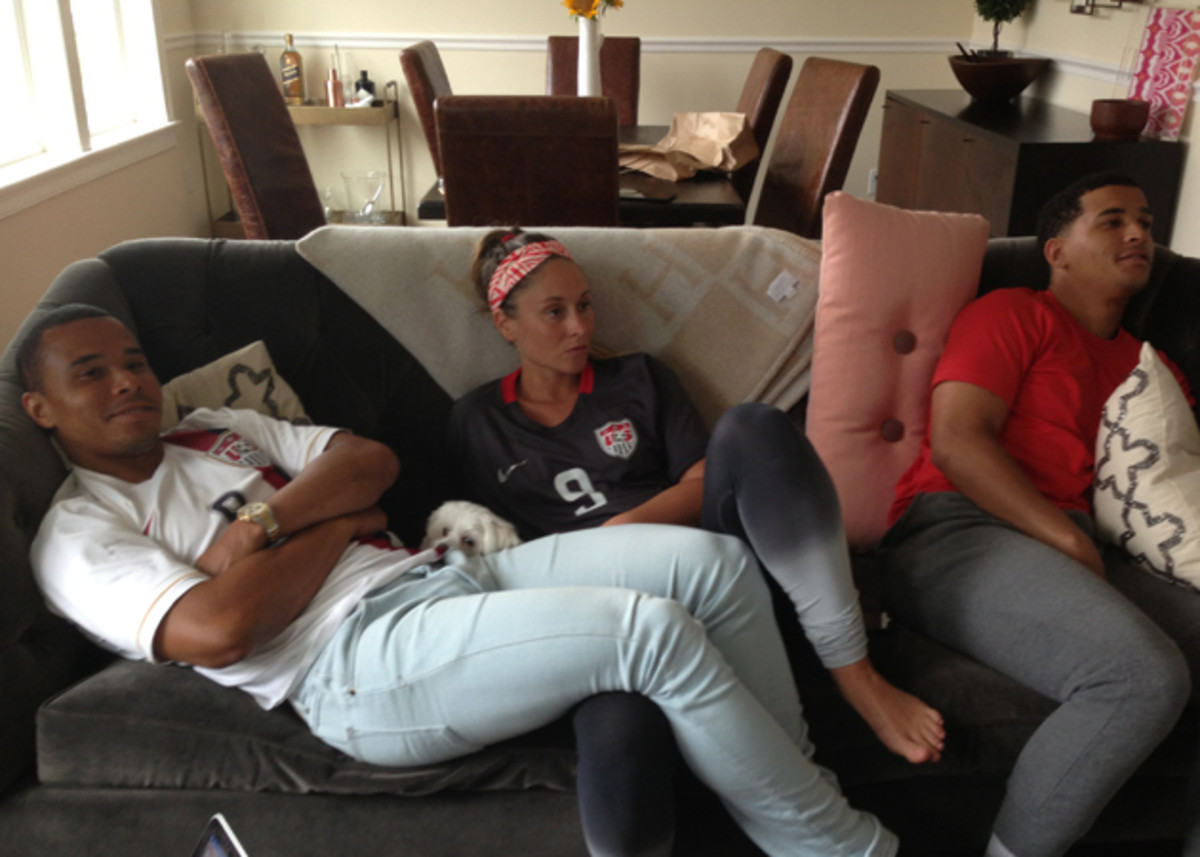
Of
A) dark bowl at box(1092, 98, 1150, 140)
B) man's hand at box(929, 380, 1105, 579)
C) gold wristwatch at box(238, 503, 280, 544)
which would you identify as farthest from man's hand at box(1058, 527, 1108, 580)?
dark bowl at box(1092, 98, 1150, 140)

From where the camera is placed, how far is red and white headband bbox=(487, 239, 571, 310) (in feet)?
5.37

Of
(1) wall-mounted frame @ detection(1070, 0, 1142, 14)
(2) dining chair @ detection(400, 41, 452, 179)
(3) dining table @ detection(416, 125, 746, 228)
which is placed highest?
(1) wall-mounted frame @ detection(1070, 0, 1142, 14)

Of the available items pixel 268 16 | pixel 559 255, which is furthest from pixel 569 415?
pixel 268 16

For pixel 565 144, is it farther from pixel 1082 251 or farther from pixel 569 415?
pixel 1082 251

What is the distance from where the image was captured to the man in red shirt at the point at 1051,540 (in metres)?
1.27

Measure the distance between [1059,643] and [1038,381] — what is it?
49 centimetres

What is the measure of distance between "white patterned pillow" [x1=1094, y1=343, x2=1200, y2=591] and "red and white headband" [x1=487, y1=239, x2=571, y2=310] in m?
0.93

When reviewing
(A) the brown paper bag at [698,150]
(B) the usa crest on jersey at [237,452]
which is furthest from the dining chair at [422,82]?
(B) the usa crest on jersey at [237,452]

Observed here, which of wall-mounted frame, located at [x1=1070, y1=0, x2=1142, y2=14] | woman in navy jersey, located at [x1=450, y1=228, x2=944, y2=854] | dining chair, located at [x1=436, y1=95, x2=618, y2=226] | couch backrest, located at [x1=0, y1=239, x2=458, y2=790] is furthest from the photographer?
wall-mounted frame, located at [x1=1070, y1=0, x2=1142, y2=14]

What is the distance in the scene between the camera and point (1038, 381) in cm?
164

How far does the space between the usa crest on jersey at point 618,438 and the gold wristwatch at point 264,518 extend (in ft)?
1.75

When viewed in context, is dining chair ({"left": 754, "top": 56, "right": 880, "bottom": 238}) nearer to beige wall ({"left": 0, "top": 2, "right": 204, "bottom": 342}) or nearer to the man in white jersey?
the man in white jersey

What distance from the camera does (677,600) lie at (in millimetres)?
1334

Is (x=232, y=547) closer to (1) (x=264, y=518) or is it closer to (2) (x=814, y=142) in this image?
(1) (x=264, y=518)
